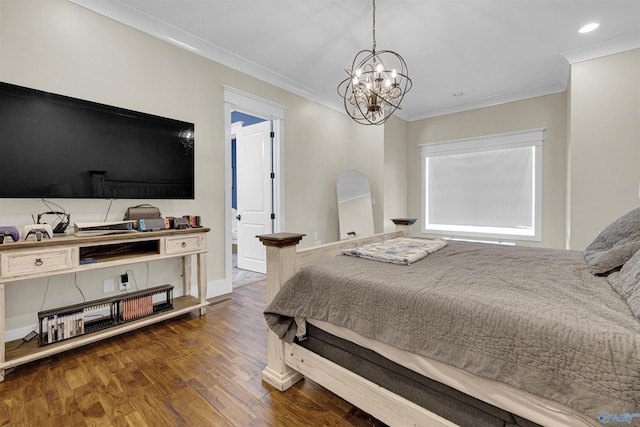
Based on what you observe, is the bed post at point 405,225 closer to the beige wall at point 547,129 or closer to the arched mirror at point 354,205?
the arched mirror at point 354,205

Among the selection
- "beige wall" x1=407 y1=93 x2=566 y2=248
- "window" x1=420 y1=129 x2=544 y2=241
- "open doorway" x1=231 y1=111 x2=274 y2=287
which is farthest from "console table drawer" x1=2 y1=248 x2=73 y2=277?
"beige wall" x1=407 y1=93 x2=566 y2=248

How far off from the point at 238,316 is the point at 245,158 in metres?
2.60

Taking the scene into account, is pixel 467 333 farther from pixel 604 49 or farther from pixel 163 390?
pixel 604 49

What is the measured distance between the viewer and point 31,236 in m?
1.94

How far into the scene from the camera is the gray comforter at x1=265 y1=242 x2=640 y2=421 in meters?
0.81

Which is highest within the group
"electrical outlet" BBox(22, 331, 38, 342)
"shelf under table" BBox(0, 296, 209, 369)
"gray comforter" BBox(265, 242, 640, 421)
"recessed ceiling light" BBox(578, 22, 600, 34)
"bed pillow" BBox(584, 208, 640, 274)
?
"recessed ceiling light" BBox(578, 22, 600, 34)

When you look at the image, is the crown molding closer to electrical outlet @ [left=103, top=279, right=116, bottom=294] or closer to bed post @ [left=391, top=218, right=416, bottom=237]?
bed post @ [left=391, top=218, right=416, bottom=237]

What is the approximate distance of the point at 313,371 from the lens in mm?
1542

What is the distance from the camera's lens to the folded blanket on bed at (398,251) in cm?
172

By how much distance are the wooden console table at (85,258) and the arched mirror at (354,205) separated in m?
2.55

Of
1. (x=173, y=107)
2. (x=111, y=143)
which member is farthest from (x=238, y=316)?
(x=173, y=107)

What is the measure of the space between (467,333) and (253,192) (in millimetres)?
3786

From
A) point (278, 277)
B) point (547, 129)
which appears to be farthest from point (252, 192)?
point (547, 129)

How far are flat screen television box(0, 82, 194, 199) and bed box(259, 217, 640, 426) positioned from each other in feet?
5.50
